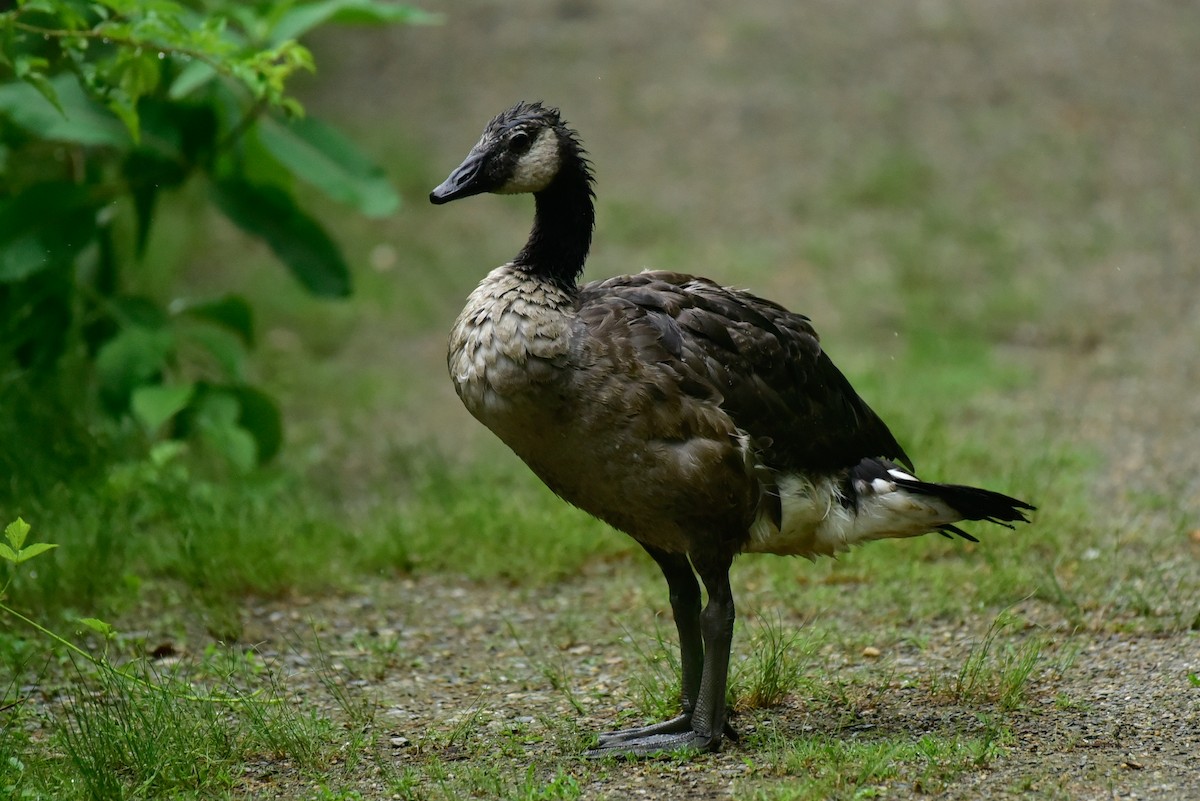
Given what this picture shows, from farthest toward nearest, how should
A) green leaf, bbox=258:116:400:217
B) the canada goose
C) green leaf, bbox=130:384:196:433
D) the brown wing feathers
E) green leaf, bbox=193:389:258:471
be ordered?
green leaf, bbox=258:116:400:217
green leaf, bbox=193:389:258:471
green leaf, bbox=130:384:196:433
the brown wing feathers
the canada goose

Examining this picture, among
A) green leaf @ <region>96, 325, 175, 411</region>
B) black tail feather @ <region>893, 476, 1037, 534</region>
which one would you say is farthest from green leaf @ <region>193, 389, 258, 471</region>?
black tail feather @ <region>893, 476, 1037, 534</region>

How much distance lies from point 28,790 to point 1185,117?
1149cm

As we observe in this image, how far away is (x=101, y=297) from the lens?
24.3ft

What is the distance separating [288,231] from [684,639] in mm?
3740

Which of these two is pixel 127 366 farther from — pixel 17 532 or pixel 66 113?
pixel 17 532

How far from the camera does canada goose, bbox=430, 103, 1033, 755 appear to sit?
14.3 feet

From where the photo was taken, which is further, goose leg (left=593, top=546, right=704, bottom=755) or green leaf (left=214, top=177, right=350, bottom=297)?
green leaf (left=214, top=177, right=350, bottom=297)

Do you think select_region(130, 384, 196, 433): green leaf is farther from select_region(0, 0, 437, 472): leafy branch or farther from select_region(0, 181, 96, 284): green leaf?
select_region(0, 181, 96, 284): green leaf

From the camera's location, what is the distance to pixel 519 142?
4684 mm

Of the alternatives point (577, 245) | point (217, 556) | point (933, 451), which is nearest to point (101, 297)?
point (217, 556)

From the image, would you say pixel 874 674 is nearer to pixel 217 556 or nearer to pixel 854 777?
pixel 854 777

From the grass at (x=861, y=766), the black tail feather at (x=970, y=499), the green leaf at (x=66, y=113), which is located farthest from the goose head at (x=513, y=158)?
the green leaf at (x=66, y=113)

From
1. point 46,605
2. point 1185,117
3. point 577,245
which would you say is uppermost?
point 1185,117

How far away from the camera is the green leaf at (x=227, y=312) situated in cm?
747
